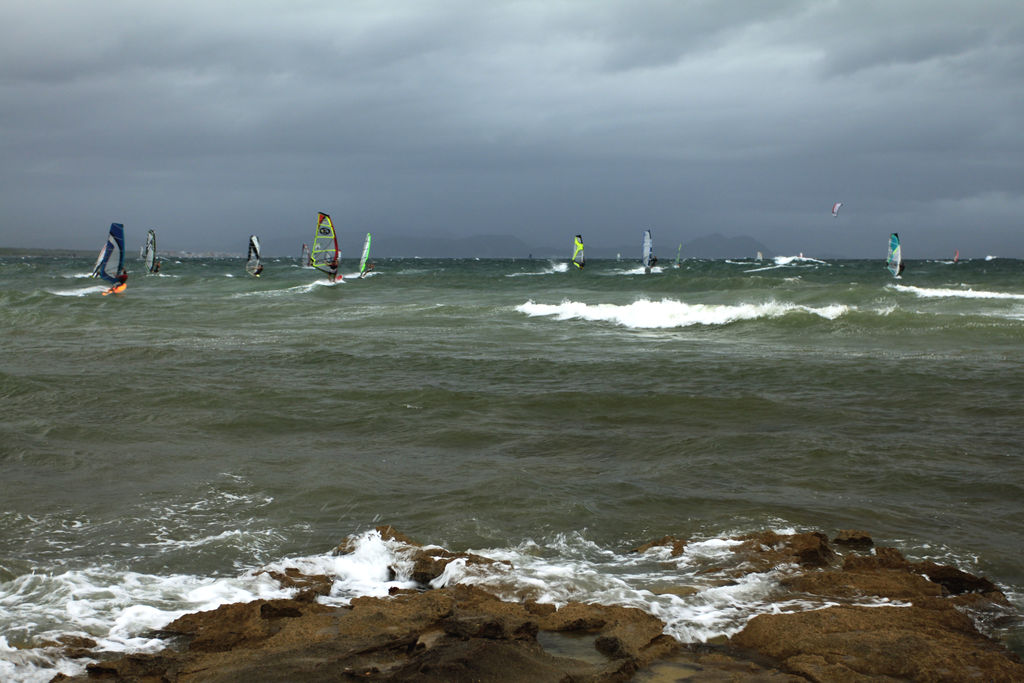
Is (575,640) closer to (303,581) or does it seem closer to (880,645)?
(880,645)

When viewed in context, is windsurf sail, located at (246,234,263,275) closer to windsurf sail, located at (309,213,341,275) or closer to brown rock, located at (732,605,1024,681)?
windsurf sail, located at (309,213,341,275)

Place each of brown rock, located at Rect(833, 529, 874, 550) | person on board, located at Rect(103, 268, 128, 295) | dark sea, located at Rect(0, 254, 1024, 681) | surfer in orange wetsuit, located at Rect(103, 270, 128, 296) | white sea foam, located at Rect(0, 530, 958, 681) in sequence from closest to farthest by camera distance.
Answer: white sea foam, located at Rect(0, 530, 958, 681)
dark sea, located at Rect(0, 254, 1024, 681)
brown rock, located at Rect(833, 529, 874, 550)
person on board, located at Rect(103, 268, 128, 295)
surfer in orange wetsuit, located at Rect(103, 270, 128, 296)

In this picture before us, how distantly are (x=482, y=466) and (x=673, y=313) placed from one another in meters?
15.7

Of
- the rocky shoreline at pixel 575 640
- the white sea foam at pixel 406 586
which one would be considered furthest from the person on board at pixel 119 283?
the rocky shoreline at pixel 575 640

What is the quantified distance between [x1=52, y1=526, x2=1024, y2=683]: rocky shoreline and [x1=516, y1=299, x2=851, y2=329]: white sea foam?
637 inches

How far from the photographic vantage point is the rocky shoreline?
3459 mm

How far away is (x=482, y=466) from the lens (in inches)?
288

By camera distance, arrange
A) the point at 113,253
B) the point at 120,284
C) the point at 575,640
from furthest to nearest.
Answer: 1. the point at 120,284
2. the point at 113,253
3. the point at 575,640

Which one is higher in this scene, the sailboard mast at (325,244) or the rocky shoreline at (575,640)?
the sailboard mast at (325,244)

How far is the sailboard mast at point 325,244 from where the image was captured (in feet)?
107

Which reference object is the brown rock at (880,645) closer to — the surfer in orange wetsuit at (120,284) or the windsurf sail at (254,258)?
the surfer in orange wetsuit at (120,284)

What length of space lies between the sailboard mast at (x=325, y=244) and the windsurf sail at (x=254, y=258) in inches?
131

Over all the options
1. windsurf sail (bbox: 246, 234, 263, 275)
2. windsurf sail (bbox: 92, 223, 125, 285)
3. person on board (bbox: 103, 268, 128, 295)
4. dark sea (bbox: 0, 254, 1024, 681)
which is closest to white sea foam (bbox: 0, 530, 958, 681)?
dark sea (bbox: 0, 254, 1024, 681)

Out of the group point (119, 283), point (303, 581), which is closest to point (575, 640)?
point (303, 581)
